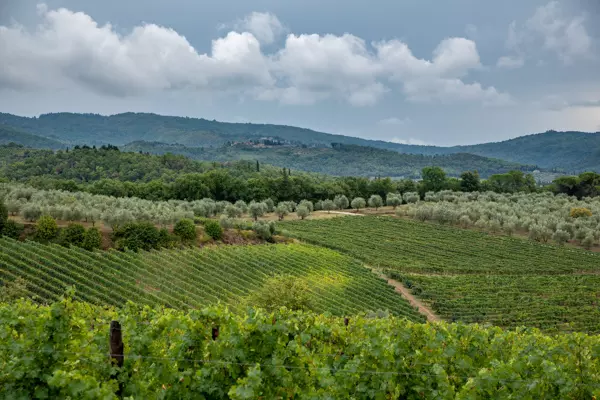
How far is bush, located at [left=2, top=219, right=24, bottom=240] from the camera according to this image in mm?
35775

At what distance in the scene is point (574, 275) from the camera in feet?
174

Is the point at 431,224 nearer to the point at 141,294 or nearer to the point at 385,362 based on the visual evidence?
the point at 141,294

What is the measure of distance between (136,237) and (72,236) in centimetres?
512

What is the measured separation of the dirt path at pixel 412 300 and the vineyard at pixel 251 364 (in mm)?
28496

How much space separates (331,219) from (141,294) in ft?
170

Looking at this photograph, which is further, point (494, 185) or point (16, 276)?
point (494, 185)

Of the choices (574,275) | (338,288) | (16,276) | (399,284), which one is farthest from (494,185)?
(16,276)

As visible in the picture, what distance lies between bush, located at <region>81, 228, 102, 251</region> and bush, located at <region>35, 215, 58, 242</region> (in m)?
2.63

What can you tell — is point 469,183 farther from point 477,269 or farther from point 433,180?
point 477,269

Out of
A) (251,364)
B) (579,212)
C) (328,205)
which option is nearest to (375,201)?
(328,205)

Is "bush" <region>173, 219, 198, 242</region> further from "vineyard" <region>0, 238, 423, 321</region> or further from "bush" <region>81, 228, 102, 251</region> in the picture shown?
"bush" <region>81, 228, 102, 251</region>

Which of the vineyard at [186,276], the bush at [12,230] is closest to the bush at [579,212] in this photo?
the vineyard at [186,276]

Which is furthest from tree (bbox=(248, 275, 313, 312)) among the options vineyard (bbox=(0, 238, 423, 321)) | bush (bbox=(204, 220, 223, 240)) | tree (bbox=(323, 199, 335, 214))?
tree (bbox=(323, 199, 335, 214))

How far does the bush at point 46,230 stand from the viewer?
3603 centimetres
